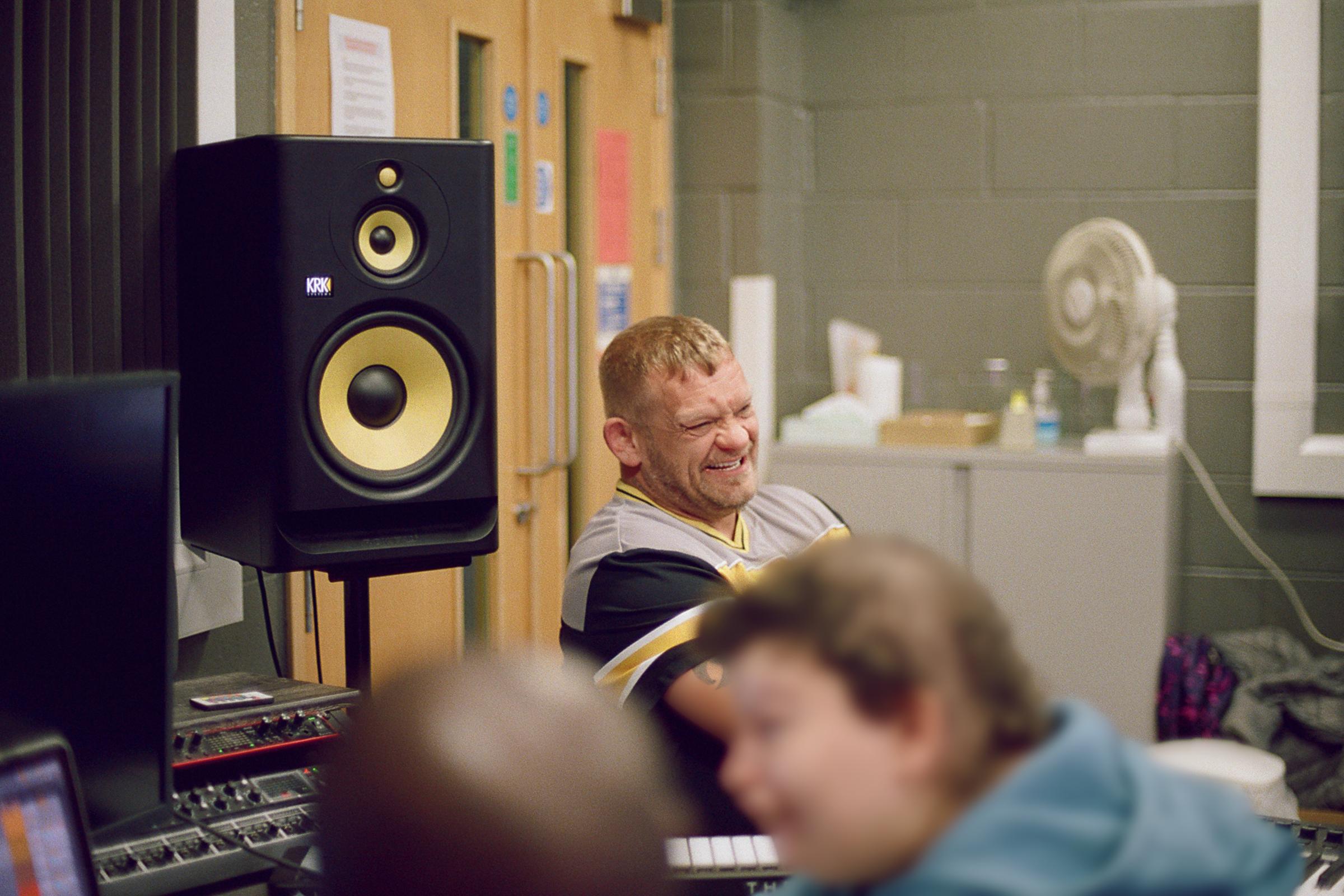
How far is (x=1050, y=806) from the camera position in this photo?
537mm

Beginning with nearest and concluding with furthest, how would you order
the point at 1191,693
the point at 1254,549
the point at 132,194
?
1. the point at 132,194
2. the point at 1191,693
3. the point at 1254,549

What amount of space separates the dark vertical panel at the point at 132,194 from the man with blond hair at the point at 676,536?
2.23ft

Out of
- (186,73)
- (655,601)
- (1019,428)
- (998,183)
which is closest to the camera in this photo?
(655,601)

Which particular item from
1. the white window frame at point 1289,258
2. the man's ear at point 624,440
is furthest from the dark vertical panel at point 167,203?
the white window frame at point 1289,258

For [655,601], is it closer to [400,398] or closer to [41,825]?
[400,398]

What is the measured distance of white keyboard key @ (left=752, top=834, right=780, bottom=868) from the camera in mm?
1203

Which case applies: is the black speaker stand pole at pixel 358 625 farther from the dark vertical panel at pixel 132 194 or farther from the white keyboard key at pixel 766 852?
the white keyboard key at pixel 766 852

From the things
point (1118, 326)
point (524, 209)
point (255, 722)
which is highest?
point (524, 209)

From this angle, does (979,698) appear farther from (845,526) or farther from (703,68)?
(703,68)

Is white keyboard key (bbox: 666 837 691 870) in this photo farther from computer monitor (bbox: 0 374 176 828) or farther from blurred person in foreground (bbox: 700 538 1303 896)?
blurred person in foreground (bbox: 700 538 1303 896)

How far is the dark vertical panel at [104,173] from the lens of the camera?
6.27 ft

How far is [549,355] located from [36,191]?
4.13ft

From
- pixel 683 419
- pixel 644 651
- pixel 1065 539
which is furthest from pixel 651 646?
pixel 1065 539

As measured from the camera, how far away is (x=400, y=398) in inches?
68.7
